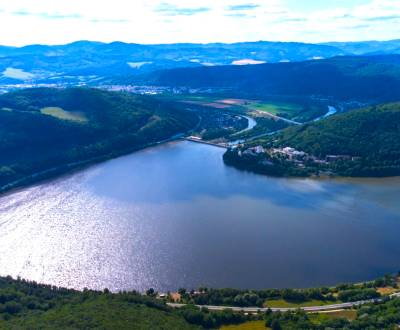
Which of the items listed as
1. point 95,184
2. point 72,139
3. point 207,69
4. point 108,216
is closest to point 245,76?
point 207,69

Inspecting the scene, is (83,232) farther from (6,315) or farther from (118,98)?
(118,98)

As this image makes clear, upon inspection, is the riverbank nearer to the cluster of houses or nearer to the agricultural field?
the cluster of houses

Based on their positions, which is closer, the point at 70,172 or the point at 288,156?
the point at 70,172

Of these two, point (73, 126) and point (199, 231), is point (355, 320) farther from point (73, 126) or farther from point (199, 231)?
point (73, 126)

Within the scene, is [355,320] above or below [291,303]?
above

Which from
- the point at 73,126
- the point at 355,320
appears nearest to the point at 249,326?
the point at 355,320
